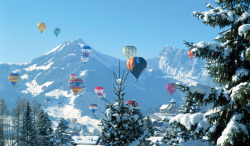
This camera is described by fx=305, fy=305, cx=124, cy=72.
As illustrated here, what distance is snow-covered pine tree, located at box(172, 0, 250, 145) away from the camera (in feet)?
27.3

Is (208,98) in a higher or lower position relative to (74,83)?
lower

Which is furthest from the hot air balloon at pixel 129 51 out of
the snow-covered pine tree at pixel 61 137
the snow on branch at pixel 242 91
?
the snow on branch at pixel 242 91

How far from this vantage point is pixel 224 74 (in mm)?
9086

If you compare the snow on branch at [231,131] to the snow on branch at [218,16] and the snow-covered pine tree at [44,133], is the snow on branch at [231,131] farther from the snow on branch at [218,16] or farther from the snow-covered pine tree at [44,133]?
the snow-covered pine tree at [44,133]

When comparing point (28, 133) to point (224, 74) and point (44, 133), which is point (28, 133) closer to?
point (44, 133)

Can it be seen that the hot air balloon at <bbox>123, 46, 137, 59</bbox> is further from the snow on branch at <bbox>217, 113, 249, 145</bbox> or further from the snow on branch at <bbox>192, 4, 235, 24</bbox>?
the snow on branch at <bbox>217, 113, 249, 145</bbox>

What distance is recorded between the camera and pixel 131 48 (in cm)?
9644

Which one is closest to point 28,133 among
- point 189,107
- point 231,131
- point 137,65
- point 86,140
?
point 189,107

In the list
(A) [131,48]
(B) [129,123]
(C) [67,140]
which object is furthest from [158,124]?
(B) [129,123]

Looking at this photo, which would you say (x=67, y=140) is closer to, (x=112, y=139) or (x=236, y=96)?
(x=112, y=139)

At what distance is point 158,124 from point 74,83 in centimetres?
4752

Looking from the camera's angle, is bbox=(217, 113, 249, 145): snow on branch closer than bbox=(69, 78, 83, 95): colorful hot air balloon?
Yes

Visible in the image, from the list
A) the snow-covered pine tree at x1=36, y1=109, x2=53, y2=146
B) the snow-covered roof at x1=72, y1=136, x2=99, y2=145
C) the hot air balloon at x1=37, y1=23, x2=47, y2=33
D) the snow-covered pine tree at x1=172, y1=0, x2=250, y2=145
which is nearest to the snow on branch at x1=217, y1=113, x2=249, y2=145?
the snow-covered pine tree at x1=172, y1=0, x2=250, y2=145

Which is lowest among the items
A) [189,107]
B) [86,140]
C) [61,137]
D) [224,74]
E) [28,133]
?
[86,140]
